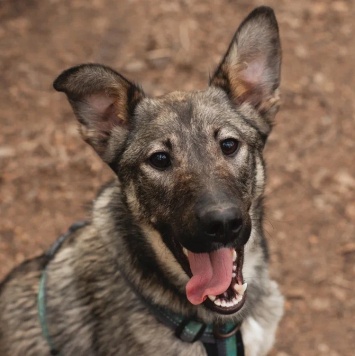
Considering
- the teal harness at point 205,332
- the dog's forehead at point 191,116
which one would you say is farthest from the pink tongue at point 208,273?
the dog's forehead at point 191,116

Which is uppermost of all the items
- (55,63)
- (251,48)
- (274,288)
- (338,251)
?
(55,63)

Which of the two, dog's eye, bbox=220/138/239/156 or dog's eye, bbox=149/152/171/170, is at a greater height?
dog's eye, bbox=149/152/171/170

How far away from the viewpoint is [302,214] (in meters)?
5.95

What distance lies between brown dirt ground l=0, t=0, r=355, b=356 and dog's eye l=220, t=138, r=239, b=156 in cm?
224

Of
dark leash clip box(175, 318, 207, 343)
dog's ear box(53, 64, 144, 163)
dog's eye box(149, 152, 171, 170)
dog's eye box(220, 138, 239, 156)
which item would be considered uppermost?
dog's ear box(53, 64, 144, 163)

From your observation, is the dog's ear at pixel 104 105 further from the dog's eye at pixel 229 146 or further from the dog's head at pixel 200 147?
the dog's eye at pixel 229 146

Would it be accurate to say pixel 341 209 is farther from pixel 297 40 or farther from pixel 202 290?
pixel 202 290

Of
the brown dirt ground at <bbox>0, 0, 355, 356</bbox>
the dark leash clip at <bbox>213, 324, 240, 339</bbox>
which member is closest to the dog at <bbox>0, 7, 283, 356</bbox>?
the dark leash clip at <bbox>213, 324, 240, 339</bbox>

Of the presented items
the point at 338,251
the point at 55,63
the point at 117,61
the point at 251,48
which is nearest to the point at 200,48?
the point at 117,61

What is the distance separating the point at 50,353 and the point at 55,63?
392 cm

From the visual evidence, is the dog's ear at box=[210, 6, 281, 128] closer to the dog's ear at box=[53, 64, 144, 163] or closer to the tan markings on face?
the dog's ear at box=[53, 64, 144, 163]

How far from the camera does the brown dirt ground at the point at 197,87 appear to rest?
5.59 m

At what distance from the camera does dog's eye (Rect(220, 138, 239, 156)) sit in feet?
11.8

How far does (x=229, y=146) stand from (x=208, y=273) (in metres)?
0.69
